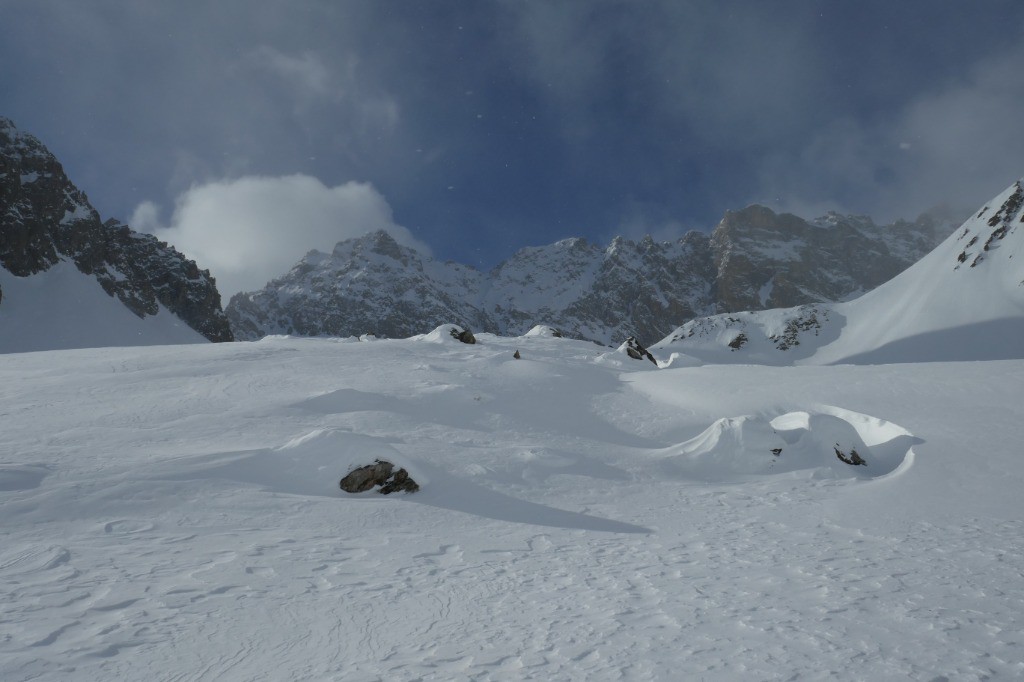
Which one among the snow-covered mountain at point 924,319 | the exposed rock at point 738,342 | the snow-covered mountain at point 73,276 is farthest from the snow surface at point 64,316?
the exposed rock at point 738,342

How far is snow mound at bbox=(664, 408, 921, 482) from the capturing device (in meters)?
10.7

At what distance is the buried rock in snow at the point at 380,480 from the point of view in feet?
30.6

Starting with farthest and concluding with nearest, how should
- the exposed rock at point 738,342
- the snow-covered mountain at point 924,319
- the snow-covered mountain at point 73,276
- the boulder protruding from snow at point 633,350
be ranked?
1. the exposed rock at point 738,342
2. the snow-covered mountain at point 73,276
3. the snow-covered mountain at point 924,319
4. the boulder protruding from snow at point 633,350

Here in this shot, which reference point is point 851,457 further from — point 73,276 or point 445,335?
point 73,276

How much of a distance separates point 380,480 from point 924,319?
81.4 meters

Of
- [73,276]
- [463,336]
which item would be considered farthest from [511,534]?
[73,276]

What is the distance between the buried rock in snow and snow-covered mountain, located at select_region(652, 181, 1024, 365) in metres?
36.9

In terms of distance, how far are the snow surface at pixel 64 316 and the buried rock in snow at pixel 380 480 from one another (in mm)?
73428

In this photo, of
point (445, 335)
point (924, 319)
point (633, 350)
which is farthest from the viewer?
point (924, 319)

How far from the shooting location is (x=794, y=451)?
1123 centimetres

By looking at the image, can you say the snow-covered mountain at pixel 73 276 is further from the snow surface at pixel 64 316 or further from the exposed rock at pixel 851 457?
the exposed rock at pixel 851 457

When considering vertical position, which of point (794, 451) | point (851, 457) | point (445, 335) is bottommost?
point (851, 457)

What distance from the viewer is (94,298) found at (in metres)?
78.6

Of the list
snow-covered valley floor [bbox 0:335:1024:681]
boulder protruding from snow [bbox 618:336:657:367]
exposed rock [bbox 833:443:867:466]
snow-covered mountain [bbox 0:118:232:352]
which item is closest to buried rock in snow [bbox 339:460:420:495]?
snow-covered valley floor [bbox 0:335:1024:681]
